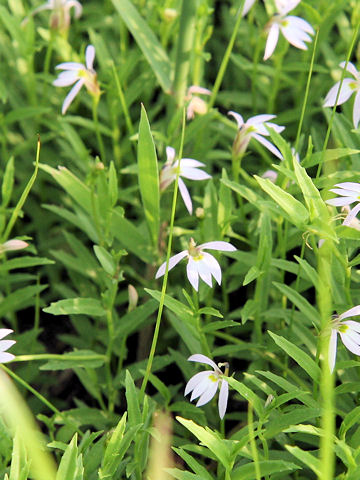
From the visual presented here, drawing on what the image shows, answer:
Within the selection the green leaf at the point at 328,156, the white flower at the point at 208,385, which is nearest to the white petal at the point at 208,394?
the white flower at the point at 208,385

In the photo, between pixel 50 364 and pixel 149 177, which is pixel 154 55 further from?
pixel 50 364

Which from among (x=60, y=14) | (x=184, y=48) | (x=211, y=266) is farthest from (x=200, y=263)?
(x=60, y=14)

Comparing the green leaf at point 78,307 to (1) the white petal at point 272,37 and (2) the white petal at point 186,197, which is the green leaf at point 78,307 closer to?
(2) the white petal at point 186,197

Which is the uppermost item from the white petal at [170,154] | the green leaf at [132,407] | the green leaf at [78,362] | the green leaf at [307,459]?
the white petal at [170,154]

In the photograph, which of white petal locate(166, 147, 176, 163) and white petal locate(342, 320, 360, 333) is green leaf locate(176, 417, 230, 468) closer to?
white petal locate(342, 320, 360, 333)

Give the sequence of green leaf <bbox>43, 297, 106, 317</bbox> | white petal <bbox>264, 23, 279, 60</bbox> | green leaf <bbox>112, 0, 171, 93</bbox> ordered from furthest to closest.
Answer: green leaf <bbox>112, 0, 171, 93</bbox>
white petal <bbox>264, 23, 279, 60</bbox>
green leaf <bbox>43, 297, 106, 317</bbox>

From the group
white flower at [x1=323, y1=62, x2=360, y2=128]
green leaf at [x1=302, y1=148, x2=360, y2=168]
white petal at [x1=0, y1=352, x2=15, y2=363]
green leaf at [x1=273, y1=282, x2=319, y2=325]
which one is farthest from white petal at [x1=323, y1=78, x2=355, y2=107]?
white petal at [x1=0, y1=352, x2=15, y2=363]

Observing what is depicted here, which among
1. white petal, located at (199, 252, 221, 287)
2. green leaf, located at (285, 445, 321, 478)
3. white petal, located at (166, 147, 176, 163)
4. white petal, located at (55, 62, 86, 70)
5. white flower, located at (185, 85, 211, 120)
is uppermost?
white petal, located at (55, 62, 86, 70)
